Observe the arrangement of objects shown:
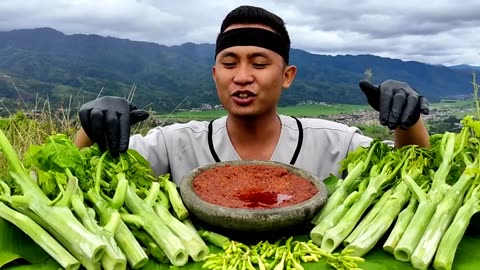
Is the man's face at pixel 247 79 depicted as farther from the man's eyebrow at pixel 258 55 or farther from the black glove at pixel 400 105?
the black glove at pixel 400 105

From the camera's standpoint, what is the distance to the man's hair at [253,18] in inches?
150

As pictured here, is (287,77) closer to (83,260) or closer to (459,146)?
(459,146)

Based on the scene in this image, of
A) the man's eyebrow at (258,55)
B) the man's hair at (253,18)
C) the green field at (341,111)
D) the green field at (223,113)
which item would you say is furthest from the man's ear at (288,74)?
the green field at (223,113)

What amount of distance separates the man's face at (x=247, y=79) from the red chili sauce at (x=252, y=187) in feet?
1.81

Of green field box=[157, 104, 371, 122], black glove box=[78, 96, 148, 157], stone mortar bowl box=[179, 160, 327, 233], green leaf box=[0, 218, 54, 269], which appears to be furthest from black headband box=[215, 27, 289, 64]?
green field box=[157, 104, 371, 122]

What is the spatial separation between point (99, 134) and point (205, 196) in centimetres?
74

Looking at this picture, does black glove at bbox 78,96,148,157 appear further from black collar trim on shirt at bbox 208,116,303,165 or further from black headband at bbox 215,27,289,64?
black collar trim on shirt at bbox 208,116,303,165

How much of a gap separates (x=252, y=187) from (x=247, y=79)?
84 centimetres

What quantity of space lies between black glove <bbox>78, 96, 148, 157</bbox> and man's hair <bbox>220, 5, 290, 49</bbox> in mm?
1182

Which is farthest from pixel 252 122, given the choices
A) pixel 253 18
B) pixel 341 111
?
pixel 341 111

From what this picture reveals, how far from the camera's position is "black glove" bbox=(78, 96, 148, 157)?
2.91 m

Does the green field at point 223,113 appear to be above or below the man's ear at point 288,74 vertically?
below

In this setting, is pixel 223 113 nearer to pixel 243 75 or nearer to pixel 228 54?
pixel 228 54

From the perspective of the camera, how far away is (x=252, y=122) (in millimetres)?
3920
